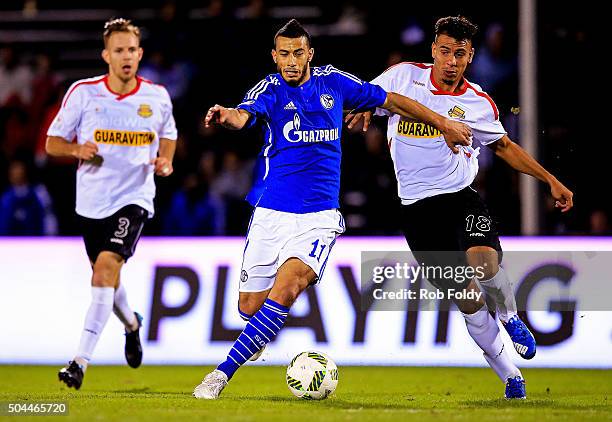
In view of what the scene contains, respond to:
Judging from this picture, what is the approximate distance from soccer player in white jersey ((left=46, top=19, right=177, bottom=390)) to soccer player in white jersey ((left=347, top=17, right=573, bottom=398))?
1856 millimetres

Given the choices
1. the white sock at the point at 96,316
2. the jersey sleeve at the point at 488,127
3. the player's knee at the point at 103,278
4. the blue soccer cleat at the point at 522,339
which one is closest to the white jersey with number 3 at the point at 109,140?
the player's knee at the point at 103,278

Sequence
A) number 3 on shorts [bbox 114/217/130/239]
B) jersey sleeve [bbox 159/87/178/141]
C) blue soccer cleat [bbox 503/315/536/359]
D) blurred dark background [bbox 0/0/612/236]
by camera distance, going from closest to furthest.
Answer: blue soccer cleat [bbox 503/315/536/359] → number 3 on shorts [bbox 114/217/130/239] → jersey sleeve [bbox 159/87/178/141] → blurred dark background [bbox 0/0/612/236]

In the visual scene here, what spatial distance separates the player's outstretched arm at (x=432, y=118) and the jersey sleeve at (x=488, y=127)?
0.68ft

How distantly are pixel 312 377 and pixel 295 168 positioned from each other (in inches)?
55.6

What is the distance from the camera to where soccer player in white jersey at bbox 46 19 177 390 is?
892cm

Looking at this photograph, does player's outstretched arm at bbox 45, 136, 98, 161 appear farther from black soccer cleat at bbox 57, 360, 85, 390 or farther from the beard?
the beard

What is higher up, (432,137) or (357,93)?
(357,93)

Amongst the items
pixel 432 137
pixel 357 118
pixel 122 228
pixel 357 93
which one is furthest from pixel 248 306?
pixel 432 137

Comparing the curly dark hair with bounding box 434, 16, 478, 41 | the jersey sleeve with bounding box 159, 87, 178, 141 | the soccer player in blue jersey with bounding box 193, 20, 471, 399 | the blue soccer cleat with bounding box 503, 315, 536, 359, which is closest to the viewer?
the soccer player in blue jersey with bounding box 193, 20, 471, 399

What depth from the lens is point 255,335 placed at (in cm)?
740

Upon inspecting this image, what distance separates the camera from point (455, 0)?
47.5 ft

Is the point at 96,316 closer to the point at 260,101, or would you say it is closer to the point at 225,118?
the point at 260,101

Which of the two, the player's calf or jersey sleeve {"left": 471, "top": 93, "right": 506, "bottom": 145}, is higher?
jersey sleeve {"left": 471, "top": 93, "right": 506, "bottom": 145}

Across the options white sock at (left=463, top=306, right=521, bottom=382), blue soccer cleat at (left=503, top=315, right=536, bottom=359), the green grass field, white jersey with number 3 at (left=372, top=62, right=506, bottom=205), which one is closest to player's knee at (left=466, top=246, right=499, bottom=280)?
white sock at (left=463, top=306, right=521, bottom=382)
